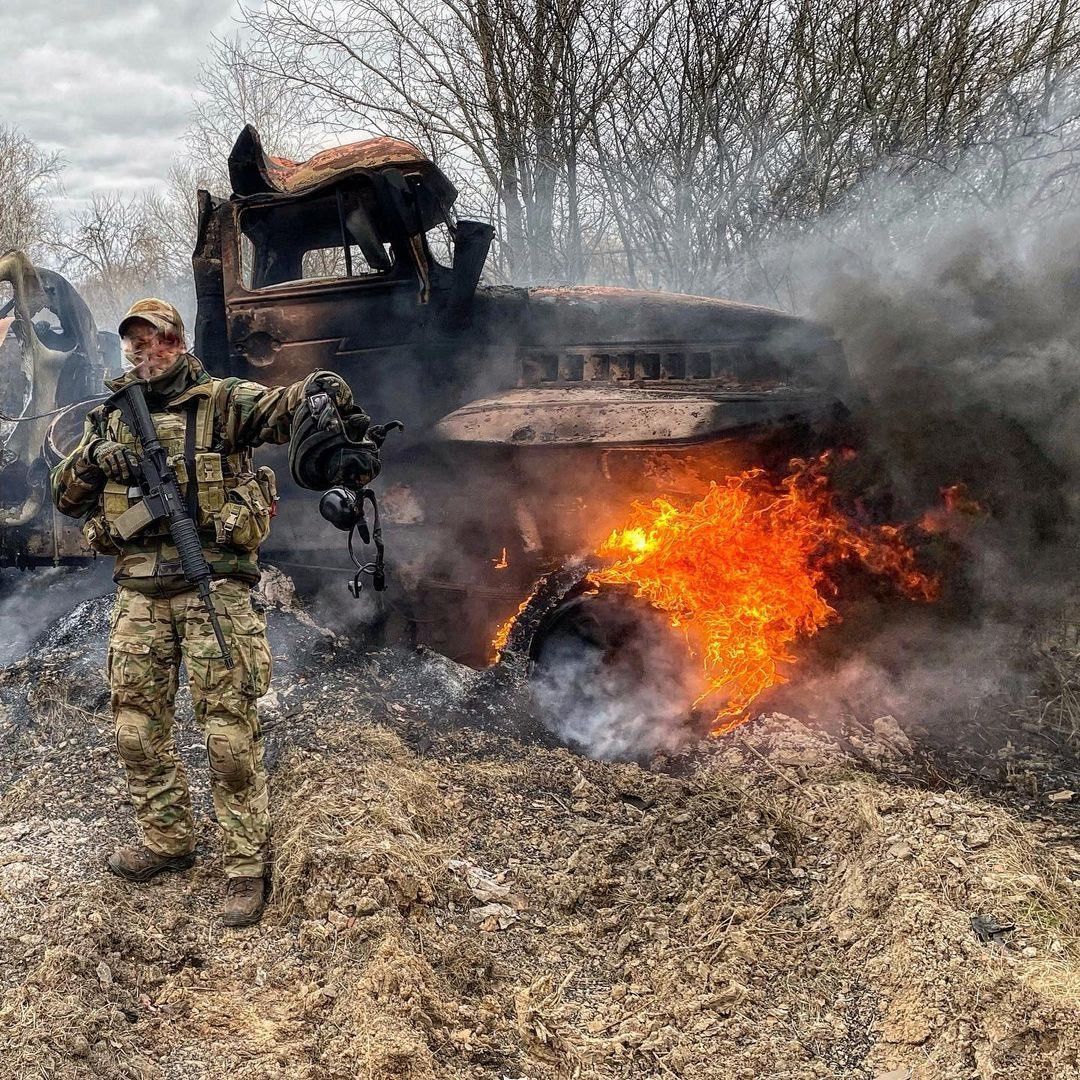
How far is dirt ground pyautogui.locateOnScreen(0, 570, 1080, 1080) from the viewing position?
230cm

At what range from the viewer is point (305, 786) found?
12.0 feet

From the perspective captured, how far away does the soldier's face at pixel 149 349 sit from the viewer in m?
3.03

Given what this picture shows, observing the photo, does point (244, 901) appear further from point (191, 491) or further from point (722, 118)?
point (722, 118)

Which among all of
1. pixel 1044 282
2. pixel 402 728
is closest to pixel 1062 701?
pixel 1044 282

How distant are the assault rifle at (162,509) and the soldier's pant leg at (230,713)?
0.21 feet

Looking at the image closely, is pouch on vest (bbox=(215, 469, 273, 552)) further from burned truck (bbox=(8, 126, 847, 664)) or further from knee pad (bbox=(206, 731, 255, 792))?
burned truck (bbox=(8, 126, 847, 664))

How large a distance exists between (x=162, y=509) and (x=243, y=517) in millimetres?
282

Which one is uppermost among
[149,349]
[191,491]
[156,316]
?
[156,316]

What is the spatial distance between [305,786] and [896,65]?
11012 mm

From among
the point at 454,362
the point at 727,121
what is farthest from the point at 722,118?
the point at 454,362

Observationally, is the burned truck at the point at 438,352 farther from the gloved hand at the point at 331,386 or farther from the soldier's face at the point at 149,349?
the soldier's face at the point at 149,349

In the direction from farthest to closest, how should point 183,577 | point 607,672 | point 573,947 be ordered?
point 607,672 < point 183,577 < point 573,947

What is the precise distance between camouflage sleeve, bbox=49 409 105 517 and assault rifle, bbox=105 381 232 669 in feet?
0.63

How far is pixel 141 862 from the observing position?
125 inches
